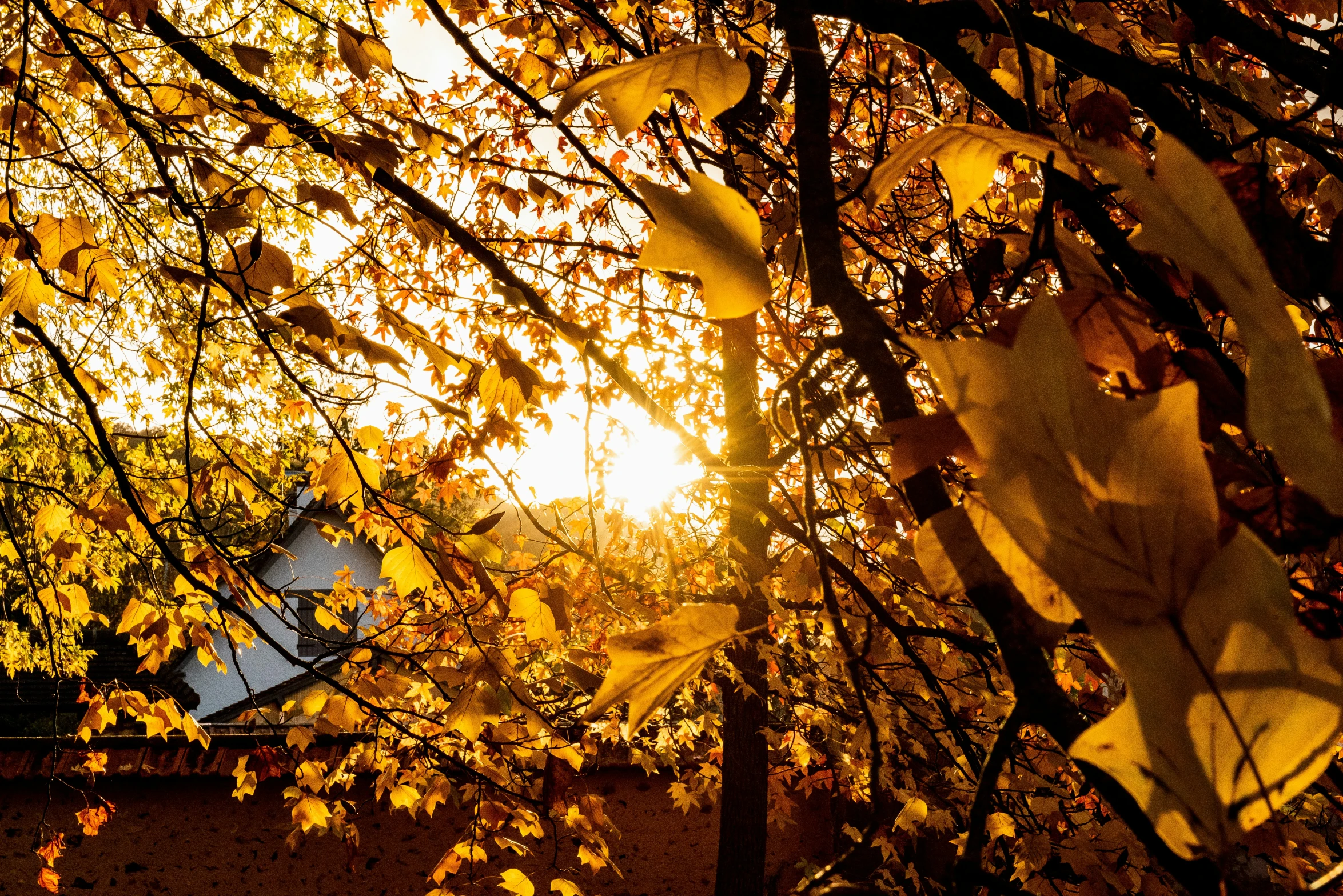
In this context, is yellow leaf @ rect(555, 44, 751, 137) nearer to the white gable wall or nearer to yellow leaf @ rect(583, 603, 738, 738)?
yellow leaf @ rect(583, 603, 738, 738)

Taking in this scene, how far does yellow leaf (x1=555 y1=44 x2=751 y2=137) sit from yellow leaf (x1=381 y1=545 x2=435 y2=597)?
1.72 m

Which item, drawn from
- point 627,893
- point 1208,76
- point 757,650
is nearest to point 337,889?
point 627,893

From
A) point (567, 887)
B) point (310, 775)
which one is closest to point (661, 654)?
point (567, 887)

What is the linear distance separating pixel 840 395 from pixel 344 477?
75.0 inches

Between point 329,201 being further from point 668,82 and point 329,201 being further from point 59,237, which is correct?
point 668,82

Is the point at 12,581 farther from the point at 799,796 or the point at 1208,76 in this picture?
the point at 1208,76

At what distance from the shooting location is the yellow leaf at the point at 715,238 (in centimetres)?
51

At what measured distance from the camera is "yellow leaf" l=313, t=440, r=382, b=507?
7.16ft

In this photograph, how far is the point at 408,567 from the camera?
2092 millimetres

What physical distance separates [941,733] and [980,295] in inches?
110

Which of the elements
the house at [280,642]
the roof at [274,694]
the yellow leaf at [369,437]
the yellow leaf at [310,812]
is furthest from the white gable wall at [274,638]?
the yellow leaf at [369,437]

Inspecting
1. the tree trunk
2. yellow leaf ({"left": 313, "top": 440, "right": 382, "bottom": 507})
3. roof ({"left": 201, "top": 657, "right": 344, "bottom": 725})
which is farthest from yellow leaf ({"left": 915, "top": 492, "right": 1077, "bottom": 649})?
roof ({"left": 201, "top": 657, "right": 344, "bottom": 725})

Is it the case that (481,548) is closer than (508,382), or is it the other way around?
(508,382)

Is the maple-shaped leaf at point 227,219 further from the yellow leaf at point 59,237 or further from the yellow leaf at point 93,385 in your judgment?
the yellow leaf at point 93,385
